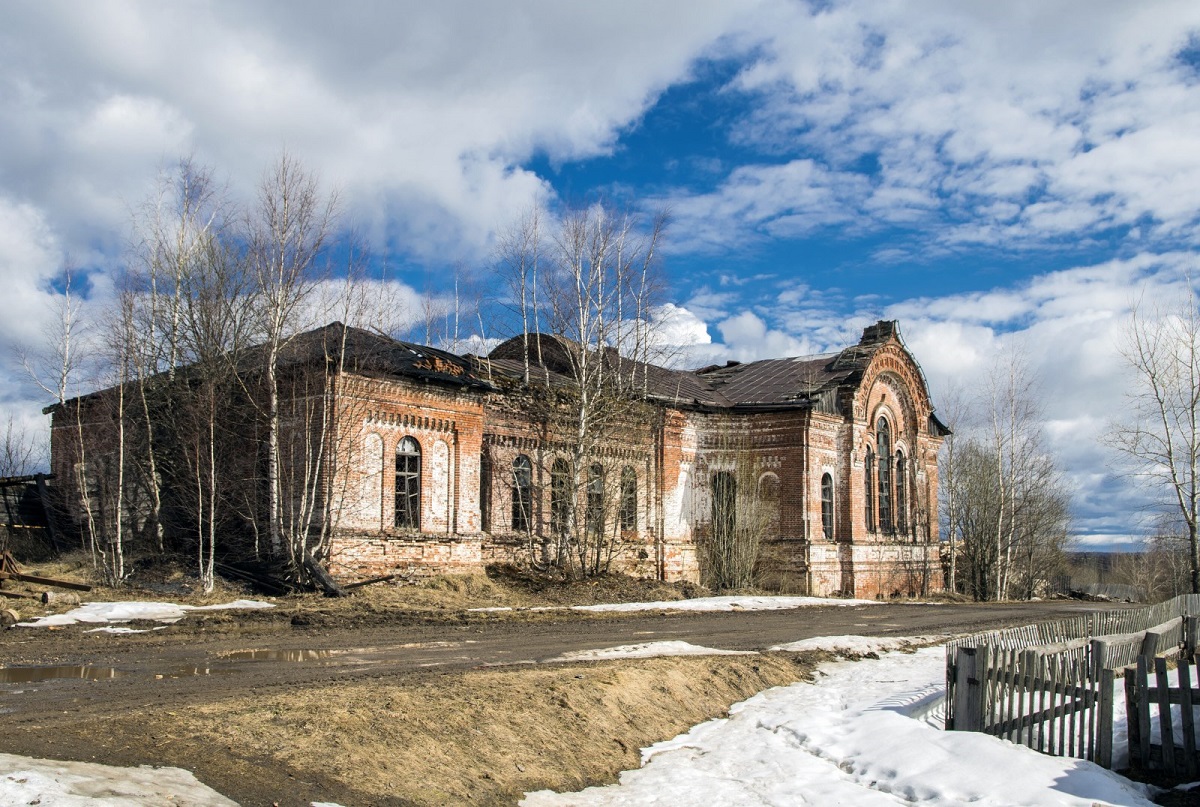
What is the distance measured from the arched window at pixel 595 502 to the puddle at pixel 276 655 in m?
13.8

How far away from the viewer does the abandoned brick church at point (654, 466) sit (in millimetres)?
22578

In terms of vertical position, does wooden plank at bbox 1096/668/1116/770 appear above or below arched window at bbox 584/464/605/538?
below

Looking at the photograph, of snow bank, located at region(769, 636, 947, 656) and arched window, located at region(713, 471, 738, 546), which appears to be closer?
snow bank, located at region(769, 636, 947, 656)

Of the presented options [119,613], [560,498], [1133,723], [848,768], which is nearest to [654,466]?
[560,498]

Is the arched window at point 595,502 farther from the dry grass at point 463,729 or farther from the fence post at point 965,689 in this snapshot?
the fence post at point 965,689

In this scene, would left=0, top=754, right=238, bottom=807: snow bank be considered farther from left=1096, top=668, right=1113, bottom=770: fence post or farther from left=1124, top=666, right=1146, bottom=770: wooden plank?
left=1124, top=666, right=1146, bottom=770: wooden plank

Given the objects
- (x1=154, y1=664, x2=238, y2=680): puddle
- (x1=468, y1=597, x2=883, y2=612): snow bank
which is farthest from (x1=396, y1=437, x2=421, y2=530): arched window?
(x1=154, y1=664, x2=238, y2=680): puddle

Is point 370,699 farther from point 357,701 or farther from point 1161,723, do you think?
point 1161,723

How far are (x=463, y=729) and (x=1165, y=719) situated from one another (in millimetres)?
6526

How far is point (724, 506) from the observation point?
2912 centimetres

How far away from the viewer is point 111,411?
22.7 metres

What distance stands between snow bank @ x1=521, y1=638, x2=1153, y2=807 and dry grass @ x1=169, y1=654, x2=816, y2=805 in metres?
0.33

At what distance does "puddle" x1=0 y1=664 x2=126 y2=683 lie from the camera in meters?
10.2

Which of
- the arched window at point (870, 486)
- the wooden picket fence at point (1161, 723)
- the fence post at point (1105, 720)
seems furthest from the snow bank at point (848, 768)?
the arched window at point (870, 486)
